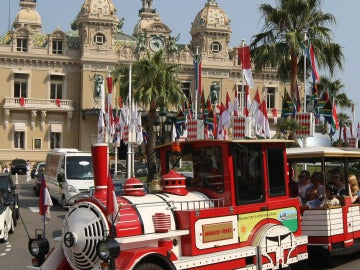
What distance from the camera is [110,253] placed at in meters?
6.64

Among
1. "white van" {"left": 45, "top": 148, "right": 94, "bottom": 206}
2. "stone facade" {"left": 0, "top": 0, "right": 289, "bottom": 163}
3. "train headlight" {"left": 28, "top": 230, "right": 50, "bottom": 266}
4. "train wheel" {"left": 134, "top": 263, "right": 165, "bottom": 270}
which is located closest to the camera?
"train wheel" {"left": 134, "top": 263, "right": 165, "bottom": 270}

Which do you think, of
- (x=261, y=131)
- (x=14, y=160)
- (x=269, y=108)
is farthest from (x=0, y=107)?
(x=261, y=131)

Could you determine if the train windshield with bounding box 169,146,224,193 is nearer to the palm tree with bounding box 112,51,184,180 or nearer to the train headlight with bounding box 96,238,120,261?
the train headlight with bounding box 96,238,120,261

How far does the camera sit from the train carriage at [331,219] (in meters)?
10.9

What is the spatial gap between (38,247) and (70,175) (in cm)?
1603

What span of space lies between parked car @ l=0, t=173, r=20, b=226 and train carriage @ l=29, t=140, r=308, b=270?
9.41 metres

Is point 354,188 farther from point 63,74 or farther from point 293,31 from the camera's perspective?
point 63,74

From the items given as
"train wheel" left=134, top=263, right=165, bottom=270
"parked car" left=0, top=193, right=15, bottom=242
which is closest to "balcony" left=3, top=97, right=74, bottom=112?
"parked car" left=0, top=193, right=15, bottom=242

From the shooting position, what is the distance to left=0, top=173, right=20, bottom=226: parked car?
17939 mm

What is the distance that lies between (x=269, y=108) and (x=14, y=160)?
1119 inches

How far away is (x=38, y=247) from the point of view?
310 inches

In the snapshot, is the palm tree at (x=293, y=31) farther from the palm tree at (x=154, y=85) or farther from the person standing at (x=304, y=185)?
the person standing at (x=304, y=185)

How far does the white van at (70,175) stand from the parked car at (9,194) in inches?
131

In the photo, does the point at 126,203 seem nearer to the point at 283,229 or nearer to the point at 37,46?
the point at 283,229
